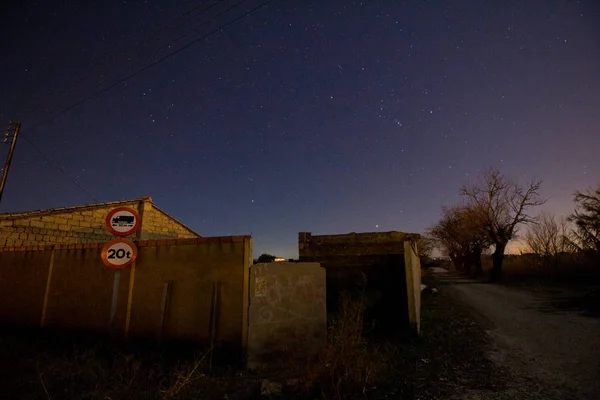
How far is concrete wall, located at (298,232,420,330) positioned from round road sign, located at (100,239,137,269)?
4.05m

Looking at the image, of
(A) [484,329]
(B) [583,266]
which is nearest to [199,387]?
(A) [484,329]

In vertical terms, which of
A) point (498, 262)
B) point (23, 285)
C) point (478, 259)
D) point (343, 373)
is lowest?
point (343, 373)

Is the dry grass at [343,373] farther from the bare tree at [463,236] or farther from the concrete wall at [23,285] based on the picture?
the bare tree at [463,236]

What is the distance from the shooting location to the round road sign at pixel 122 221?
17.8 feet

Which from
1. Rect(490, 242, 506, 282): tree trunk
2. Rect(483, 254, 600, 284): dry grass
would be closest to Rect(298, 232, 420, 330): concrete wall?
Rect(483, 254, 600, 284): dry grass

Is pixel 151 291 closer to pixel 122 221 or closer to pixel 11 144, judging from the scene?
pixel 122 221

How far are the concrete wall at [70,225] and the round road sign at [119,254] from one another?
26.9 ft

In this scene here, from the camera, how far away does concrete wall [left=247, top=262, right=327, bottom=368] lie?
512 cm

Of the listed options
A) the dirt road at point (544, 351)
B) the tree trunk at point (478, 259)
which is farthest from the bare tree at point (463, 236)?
the dirt road at point (544, 351)

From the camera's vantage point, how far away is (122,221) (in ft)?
17.9

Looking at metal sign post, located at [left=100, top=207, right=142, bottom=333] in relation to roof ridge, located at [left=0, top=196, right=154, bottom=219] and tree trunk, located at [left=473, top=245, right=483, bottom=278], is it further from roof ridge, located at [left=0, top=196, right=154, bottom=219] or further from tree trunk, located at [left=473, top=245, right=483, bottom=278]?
tree trunk, located at [left=473, top=245, right=483, bottom=278]

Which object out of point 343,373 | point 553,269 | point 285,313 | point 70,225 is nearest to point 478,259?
point 553,269

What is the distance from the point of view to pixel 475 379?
4754 mm

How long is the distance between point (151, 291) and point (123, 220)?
143cm
